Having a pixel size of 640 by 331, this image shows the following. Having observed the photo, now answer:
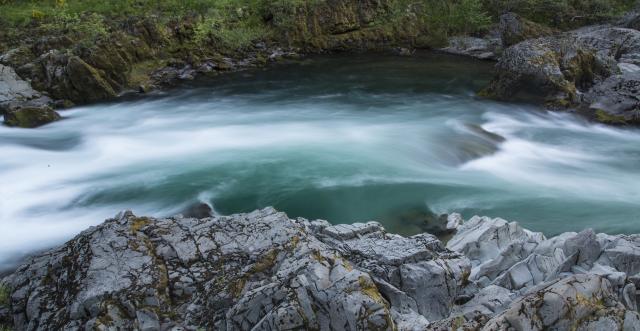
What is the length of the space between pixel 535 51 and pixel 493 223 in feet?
32.9

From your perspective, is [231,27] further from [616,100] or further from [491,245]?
[491,245]

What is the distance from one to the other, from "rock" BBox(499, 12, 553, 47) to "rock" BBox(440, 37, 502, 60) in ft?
1.87

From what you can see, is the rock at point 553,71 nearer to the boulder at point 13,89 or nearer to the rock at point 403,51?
the rock at point 403,51

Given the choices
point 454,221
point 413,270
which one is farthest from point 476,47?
point 413,270

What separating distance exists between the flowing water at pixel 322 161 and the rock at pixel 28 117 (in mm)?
335

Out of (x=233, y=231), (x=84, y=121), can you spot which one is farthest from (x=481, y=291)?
(x=84, y=121)

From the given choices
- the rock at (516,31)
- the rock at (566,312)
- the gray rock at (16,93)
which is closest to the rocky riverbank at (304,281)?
the rock at (566,312)

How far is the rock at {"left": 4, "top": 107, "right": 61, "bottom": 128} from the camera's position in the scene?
49.5ft

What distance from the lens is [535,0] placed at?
25.5m

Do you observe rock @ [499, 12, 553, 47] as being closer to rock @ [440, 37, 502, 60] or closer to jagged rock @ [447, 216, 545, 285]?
rock @ [440, 37, 502, 60]

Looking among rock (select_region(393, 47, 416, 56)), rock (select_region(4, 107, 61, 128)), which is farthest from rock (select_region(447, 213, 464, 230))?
rock (select_region(393, 47, 416, 56))

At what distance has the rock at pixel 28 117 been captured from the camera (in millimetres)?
15086

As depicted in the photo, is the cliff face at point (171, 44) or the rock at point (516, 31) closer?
the cliff face at point (171, 44)

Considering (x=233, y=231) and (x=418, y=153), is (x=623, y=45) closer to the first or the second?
(x=418, y=153)
